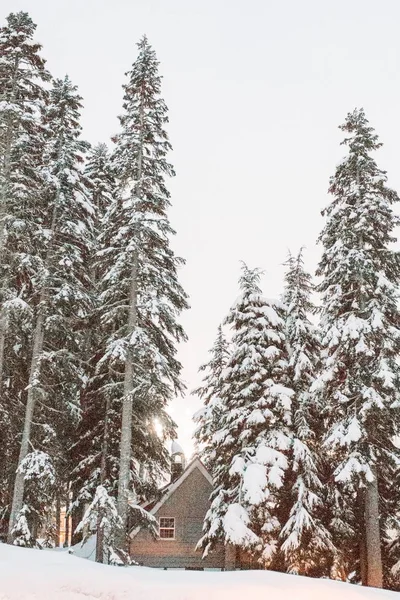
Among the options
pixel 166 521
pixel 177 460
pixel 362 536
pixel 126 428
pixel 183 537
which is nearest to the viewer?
pixel 126 428

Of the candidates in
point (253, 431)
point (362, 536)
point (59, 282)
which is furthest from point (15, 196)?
point (362, 536)

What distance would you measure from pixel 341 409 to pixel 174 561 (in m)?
18.3

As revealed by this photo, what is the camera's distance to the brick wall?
1305 inches

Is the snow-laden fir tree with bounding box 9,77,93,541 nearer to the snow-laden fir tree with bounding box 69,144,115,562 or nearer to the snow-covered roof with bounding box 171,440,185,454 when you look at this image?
the snow-laden fir tree with bounding box 69,144,115,562

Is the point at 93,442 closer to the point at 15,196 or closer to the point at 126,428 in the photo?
the point at 126,428

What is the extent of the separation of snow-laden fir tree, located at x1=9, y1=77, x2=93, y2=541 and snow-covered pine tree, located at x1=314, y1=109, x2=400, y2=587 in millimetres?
9571

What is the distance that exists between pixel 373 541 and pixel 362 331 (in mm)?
6685

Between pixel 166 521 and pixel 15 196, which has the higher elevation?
pixel 15 196

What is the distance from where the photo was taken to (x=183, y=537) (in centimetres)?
3375

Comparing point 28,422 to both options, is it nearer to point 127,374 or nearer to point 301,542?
point 127,374

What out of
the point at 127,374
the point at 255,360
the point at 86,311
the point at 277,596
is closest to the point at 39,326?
the point at 86,311

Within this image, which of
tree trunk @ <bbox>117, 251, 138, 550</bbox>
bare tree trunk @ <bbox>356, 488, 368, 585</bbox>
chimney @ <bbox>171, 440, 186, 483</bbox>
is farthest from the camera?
chimney @ <bbox>171, 440, 186, 483</bbox>

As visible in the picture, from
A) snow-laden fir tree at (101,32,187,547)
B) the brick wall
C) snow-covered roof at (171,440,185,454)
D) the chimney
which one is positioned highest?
snow-laden fir tree at (101,32,187,547)

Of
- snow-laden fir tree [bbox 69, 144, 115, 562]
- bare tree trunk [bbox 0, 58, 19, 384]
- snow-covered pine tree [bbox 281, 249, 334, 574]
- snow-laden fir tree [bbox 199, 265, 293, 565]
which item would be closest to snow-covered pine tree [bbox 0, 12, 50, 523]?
bare tree trunk [bbox 0, 58, 19, 384]
